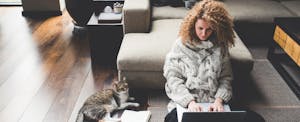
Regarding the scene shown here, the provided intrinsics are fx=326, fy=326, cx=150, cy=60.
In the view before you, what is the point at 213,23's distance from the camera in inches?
69.2

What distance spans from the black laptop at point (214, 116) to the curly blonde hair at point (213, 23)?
43 centimetres

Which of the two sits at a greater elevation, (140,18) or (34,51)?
(140,18)

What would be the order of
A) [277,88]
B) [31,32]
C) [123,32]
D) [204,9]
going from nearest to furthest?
[204,9] < [277,88] < [123,32] < [31,32]

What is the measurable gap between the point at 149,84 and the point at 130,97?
0.17 m

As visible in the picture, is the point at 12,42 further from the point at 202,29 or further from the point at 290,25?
the point at 290,25

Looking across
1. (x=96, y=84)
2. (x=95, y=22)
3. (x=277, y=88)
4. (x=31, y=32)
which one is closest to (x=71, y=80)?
(x=96, y=84)

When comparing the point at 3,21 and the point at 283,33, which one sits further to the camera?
the point at 3,21

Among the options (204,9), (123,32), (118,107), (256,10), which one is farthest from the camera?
(256,10)

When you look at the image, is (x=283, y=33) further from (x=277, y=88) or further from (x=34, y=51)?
(x=34, y=51)

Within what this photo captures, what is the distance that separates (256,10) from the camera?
307 cm

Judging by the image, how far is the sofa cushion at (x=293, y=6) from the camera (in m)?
3.10

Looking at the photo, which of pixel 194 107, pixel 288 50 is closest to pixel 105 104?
pixel 194 107

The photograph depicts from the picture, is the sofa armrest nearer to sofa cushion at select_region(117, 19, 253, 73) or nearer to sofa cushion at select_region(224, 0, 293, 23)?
sofa cushion at select_region(117, 19, 253, 73)

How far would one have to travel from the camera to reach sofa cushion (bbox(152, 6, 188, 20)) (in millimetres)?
2938
